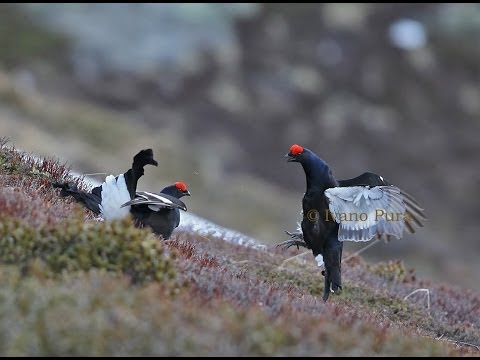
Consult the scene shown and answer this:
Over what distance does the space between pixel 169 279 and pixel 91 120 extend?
21326mm

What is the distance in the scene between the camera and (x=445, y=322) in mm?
10836

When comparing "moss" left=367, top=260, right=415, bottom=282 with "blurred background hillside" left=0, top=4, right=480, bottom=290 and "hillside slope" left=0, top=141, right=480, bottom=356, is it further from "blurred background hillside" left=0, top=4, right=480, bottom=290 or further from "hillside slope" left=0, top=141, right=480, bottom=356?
"blurred background hillside" left=0, top=4, right=480, bottom=290

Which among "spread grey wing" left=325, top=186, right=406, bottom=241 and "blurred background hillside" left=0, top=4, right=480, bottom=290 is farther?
"blurred background hillside" left=0, top=4, right=480, bottom=290

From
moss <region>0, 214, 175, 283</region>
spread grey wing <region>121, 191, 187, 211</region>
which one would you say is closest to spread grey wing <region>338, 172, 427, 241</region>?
spread grey wing <region>121, 191, 187, 211</region>

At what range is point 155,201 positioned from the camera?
9219mm

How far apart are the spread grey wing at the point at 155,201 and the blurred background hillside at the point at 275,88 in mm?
17395

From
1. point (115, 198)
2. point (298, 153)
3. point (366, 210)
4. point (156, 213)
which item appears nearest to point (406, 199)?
point (366, 210)

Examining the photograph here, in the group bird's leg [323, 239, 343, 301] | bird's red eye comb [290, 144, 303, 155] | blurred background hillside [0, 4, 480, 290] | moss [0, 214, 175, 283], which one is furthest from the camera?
blurred background hillside [0, 4, 480, 290]

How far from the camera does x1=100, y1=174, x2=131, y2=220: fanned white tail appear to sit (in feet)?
30.8

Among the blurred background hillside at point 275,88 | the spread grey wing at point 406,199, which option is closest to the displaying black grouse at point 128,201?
the spread grey wing at point 406,199

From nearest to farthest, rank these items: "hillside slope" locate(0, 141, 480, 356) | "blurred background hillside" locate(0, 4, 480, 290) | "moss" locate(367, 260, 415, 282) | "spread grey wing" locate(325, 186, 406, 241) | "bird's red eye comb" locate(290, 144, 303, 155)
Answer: "hillside slope" locate(0, 141, 480, 356)
"spread grey wing" locate(325, 186, 406, 241)
"bird's red eye comb" locate(290, 144, 303, 155)
"moss" locate(367, 260, 415, 282)
"blurred background hillside" locate(0, 4, 480, 290)

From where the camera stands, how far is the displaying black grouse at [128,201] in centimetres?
931

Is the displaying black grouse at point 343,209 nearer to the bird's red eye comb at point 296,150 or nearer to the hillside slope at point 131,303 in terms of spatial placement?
the bird's red eye comb at point 296,150

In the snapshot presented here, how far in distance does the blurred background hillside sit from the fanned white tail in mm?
17321
